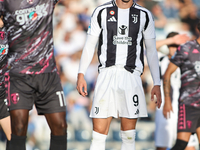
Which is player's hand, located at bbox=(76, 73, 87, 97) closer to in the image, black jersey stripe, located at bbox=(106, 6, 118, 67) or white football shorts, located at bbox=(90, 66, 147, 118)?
white football shorts, located at bbox=(90, 66, 147, 118)

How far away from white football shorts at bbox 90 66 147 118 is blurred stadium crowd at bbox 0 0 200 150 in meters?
2.75

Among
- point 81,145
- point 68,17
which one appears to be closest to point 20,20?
point 68,17

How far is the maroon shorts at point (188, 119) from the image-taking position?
15.1 ft

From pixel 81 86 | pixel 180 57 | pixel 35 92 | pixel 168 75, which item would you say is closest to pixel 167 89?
pixel 168 75

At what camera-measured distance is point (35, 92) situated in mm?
3809

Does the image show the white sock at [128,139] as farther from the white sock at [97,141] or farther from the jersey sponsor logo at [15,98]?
the jersey sponsor logo at [15,98]

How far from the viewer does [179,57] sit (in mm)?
4793

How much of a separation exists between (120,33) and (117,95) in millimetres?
647

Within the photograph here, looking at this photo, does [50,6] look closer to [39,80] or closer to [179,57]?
[39,80]

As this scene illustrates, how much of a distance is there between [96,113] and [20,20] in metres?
1.28

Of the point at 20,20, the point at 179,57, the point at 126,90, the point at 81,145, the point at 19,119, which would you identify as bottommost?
the point at 81,145

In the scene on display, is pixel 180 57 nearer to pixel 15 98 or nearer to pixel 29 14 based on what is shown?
pixel 29 14

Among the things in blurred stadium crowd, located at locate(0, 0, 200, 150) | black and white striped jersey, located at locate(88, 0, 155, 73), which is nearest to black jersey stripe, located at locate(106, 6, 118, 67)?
black and white striped jersey, located at locate(88, 0, 155, 73)

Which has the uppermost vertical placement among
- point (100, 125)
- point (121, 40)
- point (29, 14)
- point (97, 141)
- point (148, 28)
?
point (29, 14)
